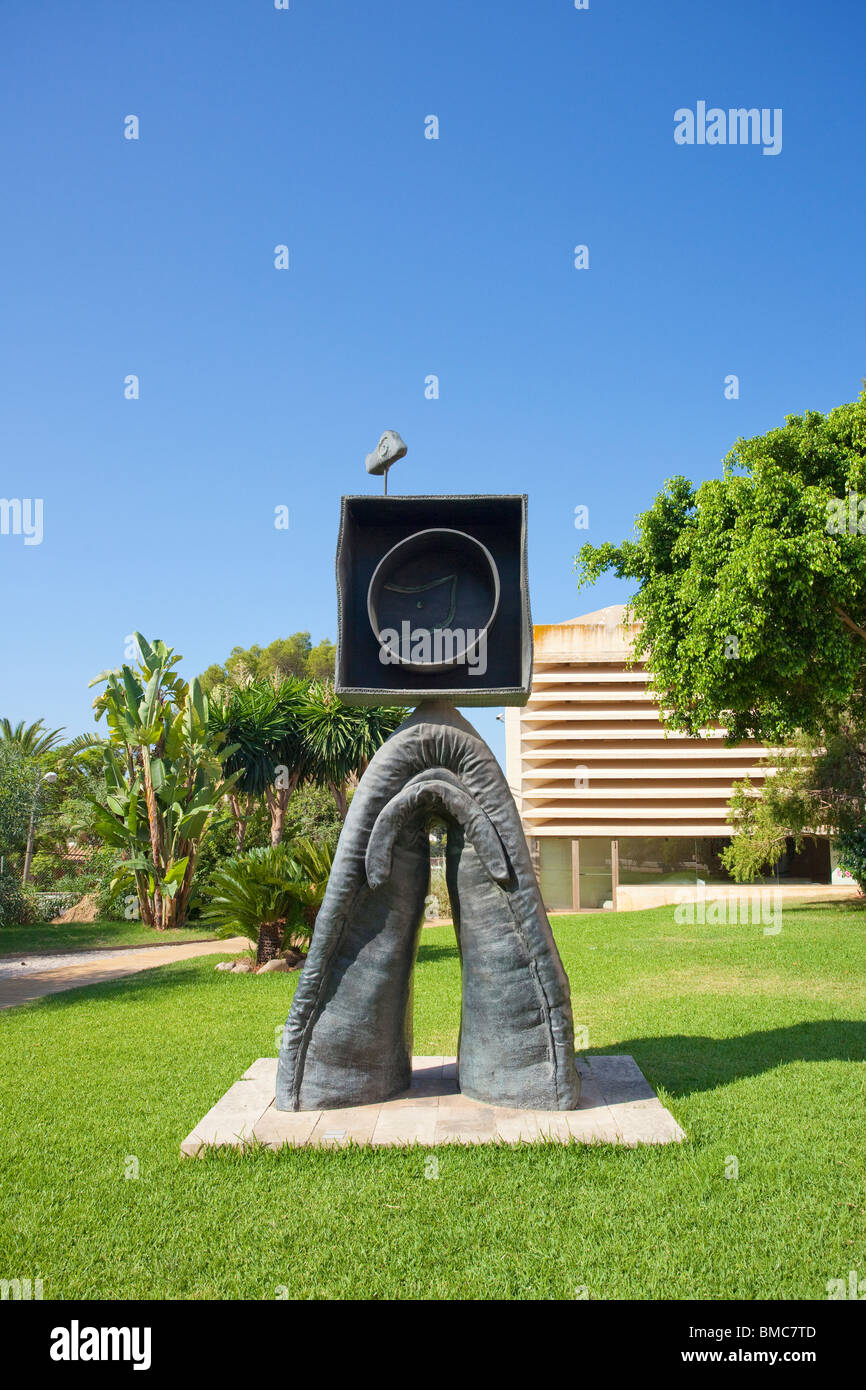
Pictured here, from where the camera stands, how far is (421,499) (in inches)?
241

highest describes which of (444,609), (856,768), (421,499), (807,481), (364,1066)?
(807,481)

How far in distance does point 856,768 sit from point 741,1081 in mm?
13149

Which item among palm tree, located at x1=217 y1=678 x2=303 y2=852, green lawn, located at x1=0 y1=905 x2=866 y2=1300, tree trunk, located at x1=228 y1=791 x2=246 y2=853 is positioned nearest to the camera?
green lawn, located at x1=0 y1=905 x2=866 y2=1300

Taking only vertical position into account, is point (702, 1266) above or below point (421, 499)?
below

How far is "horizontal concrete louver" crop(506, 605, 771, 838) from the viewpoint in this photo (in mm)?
24547

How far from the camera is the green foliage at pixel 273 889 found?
13.2 meters

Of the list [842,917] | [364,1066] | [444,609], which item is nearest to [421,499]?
[444,609]

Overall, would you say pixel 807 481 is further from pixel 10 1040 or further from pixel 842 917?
pixel 10 1040

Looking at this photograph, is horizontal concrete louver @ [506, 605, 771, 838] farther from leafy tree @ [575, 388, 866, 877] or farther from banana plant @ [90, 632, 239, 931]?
banana plant @ [90, 632, 239, 931]

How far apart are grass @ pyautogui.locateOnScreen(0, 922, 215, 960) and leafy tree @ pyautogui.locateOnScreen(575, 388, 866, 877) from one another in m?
10.3

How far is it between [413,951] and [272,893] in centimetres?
774

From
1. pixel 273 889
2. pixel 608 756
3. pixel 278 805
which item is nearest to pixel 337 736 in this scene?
pixel 278 805

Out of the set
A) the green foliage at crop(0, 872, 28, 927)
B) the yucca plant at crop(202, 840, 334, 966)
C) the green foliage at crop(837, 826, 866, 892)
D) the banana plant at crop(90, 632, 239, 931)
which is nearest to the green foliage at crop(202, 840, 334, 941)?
the yucca plant at crop(202, 840, 334, 966)

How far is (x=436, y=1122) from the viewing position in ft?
18.1
